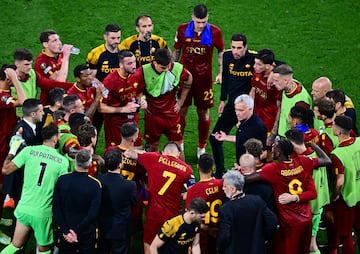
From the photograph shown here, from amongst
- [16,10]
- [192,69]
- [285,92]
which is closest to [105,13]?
[16,10]

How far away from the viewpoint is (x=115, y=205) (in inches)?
323

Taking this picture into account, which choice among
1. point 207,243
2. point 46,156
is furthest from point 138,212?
point 46,156

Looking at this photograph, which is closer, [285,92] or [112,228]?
[112,228]

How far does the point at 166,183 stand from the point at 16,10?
803 centimetres

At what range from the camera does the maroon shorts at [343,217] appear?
29.1 feet

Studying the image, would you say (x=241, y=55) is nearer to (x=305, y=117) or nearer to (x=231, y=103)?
(x=231, y=103)

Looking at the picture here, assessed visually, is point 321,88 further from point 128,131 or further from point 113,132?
point 113,132

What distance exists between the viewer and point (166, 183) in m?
8.45

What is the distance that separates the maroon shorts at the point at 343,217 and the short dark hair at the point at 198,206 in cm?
197

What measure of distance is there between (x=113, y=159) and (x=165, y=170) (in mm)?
641

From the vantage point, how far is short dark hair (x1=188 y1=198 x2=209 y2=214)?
7637mm

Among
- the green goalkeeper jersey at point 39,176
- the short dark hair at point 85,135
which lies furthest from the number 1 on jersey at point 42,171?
the short dark hair at point 85,135

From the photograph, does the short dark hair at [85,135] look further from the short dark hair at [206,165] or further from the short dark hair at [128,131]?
the short dark hair at [206,165]

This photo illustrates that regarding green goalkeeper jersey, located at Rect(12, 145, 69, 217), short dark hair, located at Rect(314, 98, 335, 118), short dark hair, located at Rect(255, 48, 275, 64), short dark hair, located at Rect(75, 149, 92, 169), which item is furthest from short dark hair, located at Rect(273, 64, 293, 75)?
green goalkeeper jersey, located at Rect(12, 145, 69, 217)
